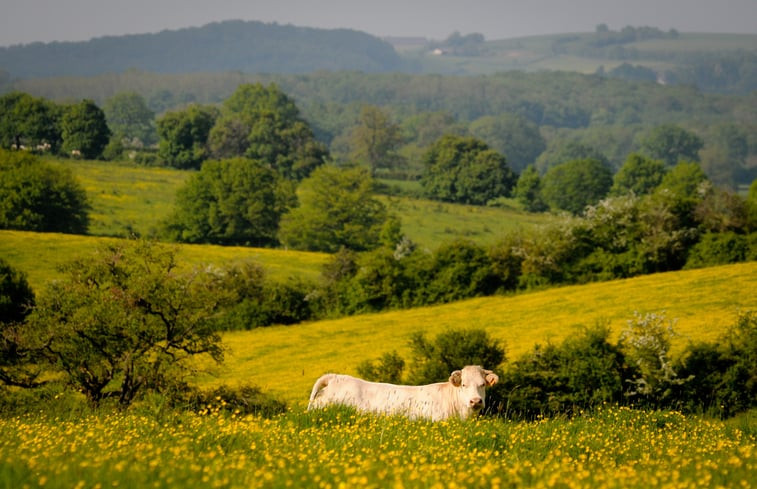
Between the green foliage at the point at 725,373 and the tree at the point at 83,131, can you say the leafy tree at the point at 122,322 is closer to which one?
the green foliage at the point at 725,373

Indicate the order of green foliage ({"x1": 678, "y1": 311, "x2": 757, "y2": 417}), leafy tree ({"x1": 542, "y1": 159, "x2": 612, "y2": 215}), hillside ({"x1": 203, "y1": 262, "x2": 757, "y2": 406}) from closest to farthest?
green foliage ({"x1": 678, "y1": 311, "x2": 757, "y2": 417})
hillside ({"x1": 203, "y1": 262, "x2": 757, "y2": 406})
leafy tree ({"x1": 542, "y1": 159, "x2": 612, "y2": 215})

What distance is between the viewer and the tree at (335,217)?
94.2 meters

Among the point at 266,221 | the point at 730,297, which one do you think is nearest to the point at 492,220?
the point at 266,221

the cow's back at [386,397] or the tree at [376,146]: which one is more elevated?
the cow's back at [386,397]

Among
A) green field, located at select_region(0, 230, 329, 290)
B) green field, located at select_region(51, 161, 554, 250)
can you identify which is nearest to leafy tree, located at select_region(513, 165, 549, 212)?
green field, located at select_region(51, 161, 554, 250)

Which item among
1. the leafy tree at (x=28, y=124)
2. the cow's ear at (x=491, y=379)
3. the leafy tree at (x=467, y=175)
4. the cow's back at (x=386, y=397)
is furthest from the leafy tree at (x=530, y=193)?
the cow's ear at (x=491, y=379)

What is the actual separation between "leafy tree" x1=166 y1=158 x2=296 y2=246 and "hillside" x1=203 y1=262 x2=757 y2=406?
4525 centimetres

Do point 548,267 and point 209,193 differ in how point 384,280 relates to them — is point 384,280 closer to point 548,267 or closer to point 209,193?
point 548,267

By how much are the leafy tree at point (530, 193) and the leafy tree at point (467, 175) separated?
2.33 metres

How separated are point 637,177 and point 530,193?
19.9 meters

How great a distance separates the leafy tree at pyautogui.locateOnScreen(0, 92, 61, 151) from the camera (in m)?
127

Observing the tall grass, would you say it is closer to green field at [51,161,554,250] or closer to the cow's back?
the cow's back

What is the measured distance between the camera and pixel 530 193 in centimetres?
12988

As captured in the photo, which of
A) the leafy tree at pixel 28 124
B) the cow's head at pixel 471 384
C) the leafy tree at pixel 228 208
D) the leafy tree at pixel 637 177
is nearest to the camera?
the cow's head at pixel 471 384
